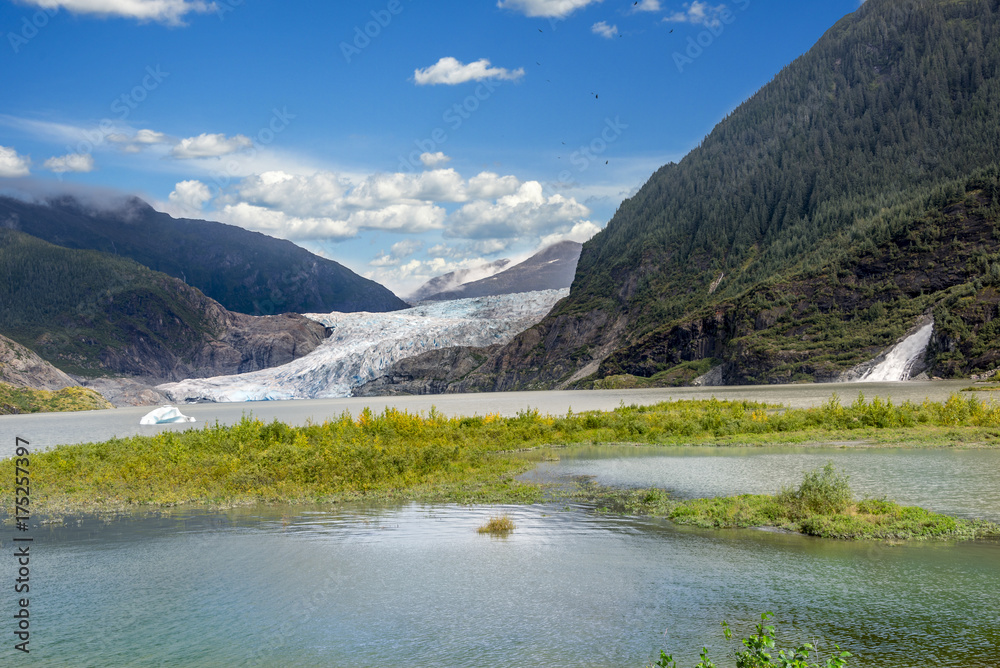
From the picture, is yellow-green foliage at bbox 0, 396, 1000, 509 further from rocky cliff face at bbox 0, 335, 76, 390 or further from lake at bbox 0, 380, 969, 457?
rocky cliff face at bbox 0, 335, 76, 390

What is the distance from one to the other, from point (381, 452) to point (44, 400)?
416 feet

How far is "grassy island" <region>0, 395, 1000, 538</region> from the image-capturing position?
19.6 meters

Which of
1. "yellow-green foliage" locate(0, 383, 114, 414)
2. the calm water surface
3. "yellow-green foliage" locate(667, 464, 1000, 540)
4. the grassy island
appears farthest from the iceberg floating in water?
"yellow-green foliage" locate(667, 464, 1000, 540)

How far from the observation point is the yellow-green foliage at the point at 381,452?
26.8 m

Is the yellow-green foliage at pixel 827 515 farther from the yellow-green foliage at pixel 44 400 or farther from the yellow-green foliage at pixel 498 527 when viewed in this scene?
the yellow-green foliage at pixel 44 400

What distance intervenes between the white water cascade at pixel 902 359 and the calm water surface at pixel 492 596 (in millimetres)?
106424

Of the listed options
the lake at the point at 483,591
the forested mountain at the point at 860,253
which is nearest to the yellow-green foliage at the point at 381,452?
the lake at the point at 483,591

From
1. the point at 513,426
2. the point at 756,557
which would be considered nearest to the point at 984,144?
the point at 513,426

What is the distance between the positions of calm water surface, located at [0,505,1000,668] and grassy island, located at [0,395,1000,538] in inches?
65.7

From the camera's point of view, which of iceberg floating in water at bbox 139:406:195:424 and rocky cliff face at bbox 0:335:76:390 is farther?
rocky cliff face at bbox 0:335:76:390

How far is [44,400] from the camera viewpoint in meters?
132

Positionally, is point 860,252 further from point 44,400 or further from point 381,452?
point 44,400

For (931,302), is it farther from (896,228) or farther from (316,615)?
(316,615)

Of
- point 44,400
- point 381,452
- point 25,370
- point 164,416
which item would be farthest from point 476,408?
point 25,370
